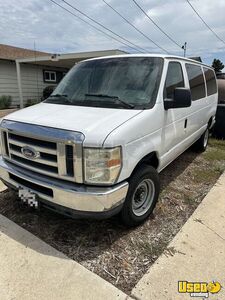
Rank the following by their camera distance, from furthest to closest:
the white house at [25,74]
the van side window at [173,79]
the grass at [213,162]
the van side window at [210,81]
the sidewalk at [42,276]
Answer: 1. the white house at [25,74]
2. the van side window at [210,81]
3. the grass at [213,162]
4. the van side window at [173,79]
5. the sidewalk at [42,276]

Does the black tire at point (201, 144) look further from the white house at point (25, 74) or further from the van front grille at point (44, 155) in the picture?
the white house at point (25, 74)

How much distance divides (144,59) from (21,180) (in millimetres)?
2273

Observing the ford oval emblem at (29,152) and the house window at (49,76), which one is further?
the house window at (49,76)

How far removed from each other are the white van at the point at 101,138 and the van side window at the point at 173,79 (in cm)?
1

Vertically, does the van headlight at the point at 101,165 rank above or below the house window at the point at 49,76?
below

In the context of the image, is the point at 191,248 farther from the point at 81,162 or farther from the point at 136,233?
the point at 81,162

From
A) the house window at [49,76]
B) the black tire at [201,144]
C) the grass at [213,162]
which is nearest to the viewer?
the grass at [213,162]

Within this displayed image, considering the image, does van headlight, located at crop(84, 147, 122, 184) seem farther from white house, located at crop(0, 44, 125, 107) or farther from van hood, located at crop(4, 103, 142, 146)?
white house, located at crop(0, 44, 125, 107)

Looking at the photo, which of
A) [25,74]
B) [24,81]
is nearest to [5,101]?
[24,81]

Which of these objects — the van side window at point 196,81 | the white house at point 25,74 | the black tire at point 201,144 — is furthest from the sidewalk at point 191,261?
the white house at point 25,74

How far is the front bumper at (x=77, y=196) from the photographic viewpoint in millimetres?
2229

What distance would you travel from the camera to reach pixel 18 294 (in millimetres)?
2037

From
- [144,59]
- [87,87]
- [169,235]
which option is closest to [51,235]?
[169,235]

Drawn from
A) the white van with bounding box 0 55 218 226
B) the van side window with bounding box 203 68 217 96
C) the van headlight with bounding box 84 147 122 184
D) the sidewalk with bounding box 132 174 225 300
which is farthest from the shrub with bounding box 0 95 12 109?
the sidewalk with bounding box 132 174 225 300
